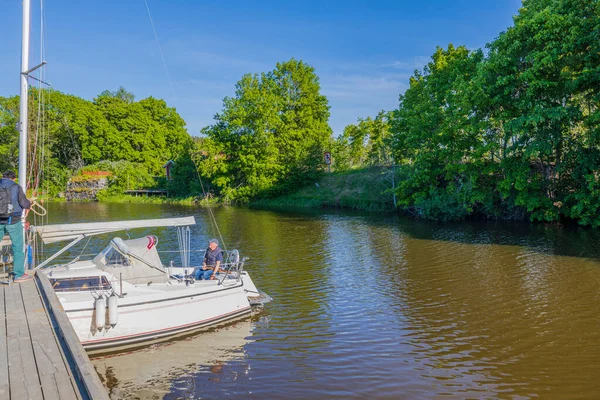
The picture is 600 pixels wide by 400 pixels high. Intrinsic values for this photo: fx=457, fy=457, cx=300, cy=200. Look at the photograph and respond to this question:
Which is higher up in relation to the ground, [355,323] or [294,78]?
[294,78]

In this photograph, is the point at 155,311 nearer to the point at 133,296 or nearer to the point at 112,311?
the point at 133,296

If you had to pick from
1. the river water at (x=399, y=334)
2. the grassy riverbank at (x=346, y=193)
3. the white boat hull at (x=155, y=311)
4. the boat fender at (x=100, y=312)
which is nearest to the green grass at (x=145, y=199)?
the grassy riverbank at (x=346, y=193)

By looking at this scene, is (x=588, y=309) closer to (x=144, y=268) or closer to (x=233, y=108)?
(x=144, y=268)

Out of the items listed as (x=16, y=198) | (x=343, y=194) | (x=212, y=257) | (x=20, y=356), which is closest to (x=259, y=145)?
(x=343, y=194)

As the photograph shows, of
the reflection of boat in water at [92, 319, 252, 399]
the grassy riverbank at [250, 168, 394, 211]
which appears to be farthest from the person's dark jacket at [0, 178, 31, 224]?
the grassy riverbank at [250, 168, 394, 211]

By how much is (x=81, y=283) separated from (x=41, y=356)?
187 inches

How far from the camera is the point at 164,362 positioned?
9727mm

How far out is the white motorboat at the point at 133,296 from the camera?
32.2 ft

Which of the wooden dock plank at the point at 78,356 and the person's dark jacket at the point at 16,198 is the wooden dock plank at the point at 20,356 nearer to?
the wooden dock plank at the point at 78,356

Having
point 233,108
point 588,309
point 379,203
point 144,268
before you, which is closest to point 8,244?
point 144,268

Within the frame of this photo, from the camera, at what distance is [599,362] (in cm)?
945

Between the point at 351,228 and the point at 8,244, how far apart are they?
21.1m

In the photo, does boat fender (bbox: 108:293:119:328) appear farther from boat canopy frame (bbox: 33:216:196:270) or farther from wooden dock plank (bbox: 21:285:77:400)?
boat canopy frame (bbox: 33:216:196:270)

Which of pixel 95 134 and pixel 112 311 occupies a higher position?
pixel 95 134
